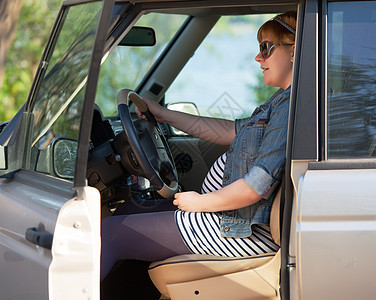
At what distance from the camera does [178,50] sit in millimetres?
3846

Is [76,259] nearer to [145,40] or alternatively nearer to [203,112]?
[145,40]

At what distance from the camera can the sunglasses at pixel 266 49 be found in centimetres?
242

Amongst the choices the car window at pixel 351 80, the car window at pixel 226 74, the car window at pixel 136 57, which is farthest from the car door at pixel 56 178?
the car window at pixel 226 74

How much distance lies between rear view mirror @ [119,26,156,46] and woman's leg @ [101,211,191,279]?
144 cm

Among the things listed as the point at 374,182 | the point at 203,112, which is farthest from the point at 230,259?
the point at 203,112

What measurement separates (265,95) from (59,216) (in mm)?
3296

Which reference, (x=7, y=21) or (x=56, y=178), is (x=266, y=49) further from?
(x=7, y=21)

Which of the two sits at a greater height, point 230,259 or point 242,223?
point 242,223

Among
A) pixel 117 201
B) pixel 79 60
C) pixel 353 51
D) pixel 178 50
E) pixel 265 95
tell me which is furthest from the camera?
pixel 265 95

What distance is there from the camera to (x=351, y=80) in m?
1.96

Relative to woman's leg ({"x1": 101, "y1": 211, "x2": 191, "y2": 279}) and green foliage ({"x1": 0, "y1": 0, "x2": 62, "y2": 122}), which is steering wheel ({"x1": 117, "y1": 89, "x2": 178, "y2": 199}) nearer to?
woman's leg ({"x1": 101, "y1": 211, "x2": 191, "y2": 279})

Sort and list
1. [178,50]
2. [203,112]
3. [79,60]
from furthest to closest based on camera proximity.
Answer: [203,112]
[178,50]
[79,60]

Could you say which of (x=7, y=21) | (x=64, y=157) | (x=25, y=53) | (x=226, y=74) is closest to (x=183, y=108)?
(x=64, y=157)

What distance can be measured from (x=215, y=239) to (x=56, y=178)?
0.64 m
